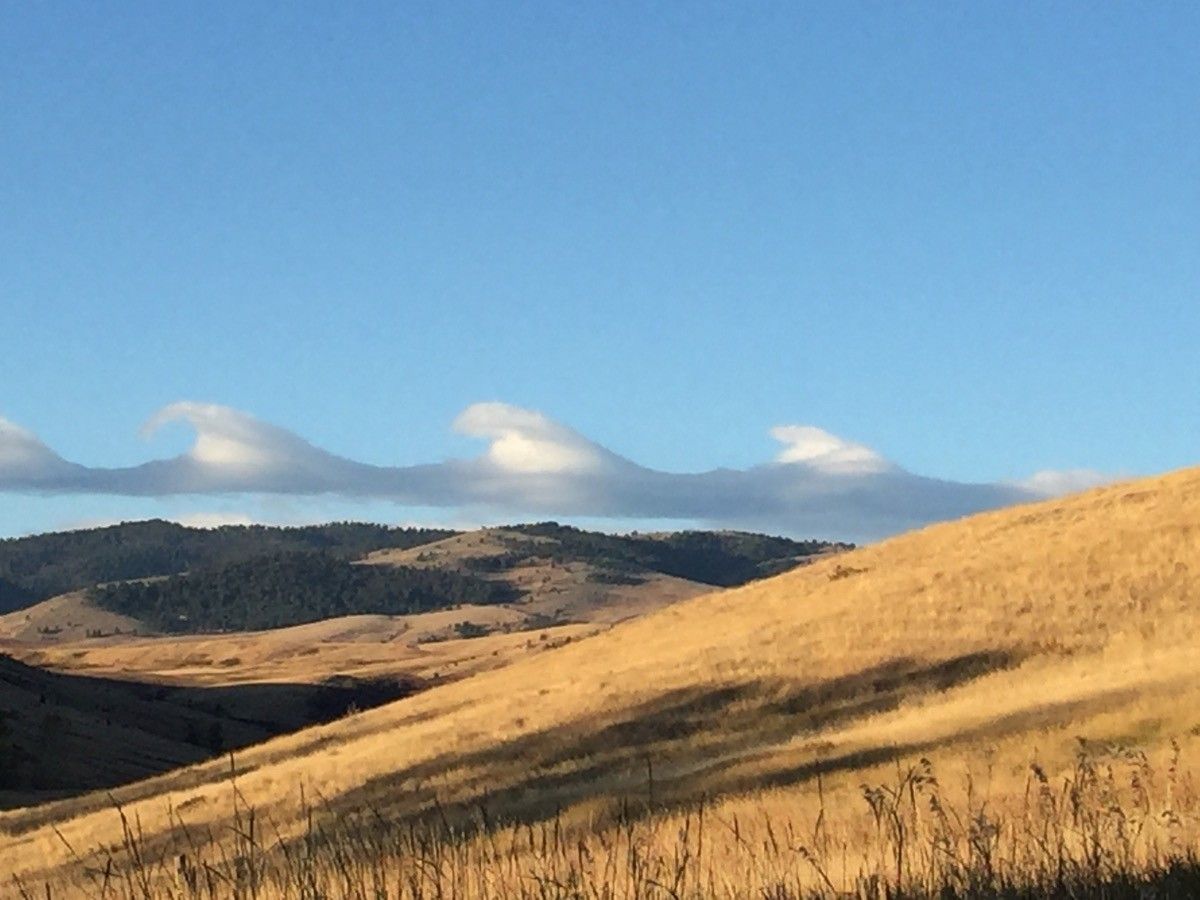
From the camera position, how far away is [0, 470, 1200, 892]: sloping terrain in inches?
939

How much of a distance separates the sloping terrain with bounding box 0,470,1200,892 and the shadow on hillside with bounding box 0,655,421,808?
16158mm

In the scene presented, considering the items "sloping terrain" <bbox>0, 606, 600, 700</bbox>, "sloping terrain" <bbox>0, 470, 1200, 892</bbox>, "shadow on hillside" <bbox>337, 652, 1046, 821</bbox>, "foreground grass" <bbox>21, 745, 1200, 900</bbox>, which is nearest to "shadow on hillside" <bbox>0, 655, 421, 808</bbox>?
"sloping terrain" <bbox>0, 606, 600, 700</bbox>

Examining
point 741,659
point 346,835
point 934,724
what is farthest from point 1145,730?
point 741,659

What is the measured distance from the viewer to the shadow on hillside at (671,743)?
25891 mm

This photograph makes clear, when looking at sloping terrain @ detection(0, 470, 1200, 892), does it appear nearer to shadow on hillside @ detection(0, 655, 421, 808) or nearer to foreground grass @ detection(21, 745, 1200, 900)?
foreground grass @ detection(21, 745, 1200, 900)

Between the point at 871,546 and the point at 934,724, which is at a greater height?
the point at 871,546

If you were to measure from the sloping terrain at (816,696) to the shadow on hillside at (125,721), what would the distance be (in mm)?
16158

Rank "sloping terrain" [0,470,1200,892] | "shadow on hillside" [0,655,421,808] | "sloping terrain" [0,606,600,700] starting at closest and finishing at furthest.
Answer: "sloping terrain" [0,470,1200,892]
"shadow on hillside" [0,655,421,808]
"sloping terrain" [0,606,600,700]

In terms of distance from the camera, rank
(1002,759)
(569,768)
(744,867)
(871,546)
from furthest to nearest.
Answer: (871,546) → (569,768) → (1002,759) → (744,867)

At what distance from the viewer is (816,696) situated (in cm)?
3419

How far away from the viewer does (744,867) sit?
34.6 feet

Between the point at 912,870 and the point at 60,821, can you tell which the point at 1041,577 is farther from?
the point at 912,870

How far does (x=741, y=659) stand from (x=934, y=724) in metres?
13.6

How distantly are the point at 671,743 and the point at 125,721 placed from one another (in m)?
65.7
